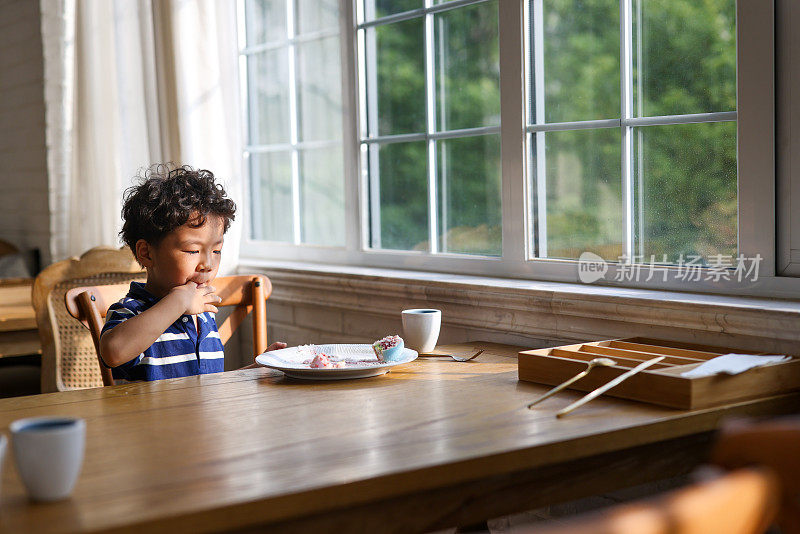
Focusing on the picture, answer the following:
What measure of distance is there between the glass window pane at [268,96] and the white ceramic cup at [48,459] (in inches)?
88.1

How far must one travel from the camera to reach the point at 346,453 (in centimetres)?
108

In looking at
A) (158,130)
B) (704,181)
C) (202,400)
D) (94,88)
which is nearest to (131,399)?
(202,400)

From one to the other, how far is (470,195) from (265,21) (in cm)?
126

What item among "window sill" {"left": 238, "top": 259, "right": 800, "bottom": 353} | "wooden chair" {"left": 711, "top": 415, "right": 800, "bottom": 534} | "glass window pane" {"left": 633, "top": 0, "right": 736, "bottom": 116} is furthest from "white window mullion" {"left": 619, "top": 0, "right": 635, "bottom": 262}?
"wooden chair" {"left": 711, "top": 415, "right": 800, "bottom": 534}

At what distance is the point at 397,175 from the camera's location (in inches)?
103

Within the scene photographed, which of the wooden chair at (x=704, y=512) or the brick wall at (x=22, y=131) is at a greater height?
the brick wall at (x=22, y=131)

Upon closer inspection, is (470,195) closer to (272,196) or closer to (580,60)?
(580,60)

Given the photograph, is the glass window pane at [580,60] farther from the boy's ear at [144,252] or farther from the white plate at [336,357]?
the boy's ear at [144,252]

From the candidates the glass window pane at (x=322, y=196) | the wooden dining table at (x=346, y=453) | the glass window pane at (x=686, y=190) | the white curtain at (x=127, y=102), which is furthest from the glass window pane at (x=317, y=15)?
the wooden dining table at (x=346, y=453)

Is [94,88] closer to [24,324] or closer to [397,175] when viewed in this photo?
[24,324]

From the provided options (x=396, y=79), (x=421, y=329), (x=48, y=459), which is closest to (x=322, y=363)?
(x=421, y=329)

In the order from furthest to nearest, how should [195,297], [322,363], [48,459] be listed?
[195,297] → [322,363] → [48,459]

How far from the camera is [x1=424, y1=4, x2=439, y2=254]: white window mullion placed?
8.01 feet

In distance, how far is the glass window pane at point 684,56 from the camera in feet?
5.63
